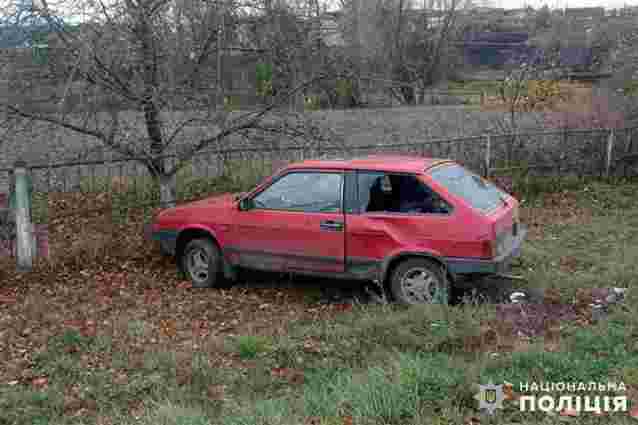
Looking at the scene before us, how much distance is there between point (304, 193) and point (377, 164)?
0.83m

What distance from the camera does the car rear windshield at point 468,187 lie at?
264 inches

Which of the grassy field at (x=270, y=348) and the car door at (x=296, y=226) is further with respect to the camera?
the car door at (x=296, y=226)

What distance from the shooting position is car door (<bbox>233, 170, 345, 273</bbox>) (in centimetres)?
700

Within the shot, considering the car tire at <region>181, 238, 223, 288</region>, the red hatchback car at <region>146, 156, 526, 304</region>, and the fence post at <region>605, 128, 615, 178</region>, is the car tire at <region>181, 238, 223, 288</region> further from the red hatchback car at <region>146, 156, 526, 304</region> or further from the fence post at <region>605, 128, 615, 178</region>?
the fence post at <region>605, 128, 615, 178</region>

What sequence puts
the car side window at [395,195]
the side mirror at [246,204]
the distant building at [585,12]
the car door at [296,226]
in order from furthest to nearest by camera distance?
the distant building at [585,12] → the side mirror at [246,204] → the car door at [296,226] → the car side window at [395,195]

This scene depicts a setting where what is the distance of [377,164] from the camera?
23.0 feet

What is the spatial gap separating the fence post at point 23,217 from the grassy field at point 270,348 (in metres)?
0.22

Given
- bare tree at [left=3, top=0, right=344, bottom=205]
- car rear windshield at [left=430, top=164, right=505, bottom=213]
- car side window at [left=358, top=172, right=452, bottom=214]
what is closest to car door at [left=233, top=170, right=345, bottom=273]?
car side window at [left=358, top=172, right=452, bottom=214]

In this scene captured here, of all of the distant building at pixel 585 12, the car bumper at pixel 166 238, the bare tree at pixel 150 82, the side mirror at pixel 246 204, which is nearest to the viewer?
the side mirror at pixel 246 204

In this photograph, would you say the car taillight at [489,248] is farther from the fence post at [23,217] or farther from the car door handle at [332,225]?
the fence post at [23,217]

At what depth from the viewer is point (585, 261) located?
322 inches

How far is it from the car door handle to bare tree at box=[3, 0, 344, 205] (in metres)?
2.73

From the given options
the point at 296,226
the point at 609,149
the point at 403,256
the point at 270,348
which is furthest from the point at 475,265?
the point at 609,149

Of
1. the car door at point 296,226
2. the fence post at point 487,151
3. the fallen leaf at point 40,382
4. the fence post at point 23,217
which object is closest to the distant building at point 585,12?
the fence post at point 487,151
